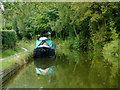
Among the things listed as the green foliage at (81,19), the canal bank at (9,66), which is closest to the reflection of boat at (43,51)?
the green foliage at (81,19)

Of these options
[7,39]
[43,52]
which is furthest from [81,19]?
[7,39]

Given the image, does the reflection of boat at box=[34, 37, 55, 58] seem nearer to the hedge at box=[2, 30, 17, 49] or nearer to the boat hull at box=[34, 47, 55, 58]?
the boat hull at box=[34, 47, 55, 58]

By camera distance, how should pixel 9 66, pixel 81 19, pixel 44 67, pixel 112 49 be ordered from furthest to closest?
1. pixel 81 19
2. pixel 112 49
3. pixel 44 67
4. pixel 9 66

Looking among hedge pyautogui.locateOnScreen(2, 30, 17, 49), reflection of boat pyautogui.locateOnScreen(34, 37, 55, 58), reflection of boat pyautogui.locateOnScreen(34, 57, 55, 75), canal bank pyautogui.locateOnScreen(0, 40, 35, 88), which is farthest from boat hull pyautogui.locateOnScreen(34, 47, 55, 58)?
canal bank pyautogui.locateOnScreen(0, 40, 35, 88)

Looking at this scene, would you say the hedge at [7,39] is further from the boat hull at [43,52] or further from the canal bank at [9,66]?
the canal bank at [9,66]

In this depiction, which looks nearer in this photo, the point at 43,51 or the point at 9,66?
the point at 9,66

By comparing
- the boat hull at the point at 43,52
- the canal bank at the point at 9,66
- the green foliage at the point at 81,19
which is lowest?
the boat hull at the point at 43,52

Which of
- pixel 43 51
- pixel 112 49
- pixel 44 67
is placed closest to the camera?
pixel 44 67

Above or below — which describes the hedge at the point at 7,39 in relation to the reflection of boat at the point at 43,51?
above

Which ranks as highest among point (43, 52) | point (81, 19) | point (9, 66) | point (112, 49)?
point (81, 19)

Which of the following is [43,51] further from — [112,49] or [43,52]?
[112,49]

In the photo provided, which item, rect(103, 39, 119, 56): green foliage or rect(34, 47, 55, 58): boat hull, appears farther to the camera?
rect(34, 47, 55, 58): boat hull

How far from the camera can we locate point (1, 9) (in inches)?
385

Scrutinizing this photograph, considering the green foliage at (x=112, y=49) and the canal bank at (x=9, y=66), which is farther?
the green foliage at (x=112, y=49)
